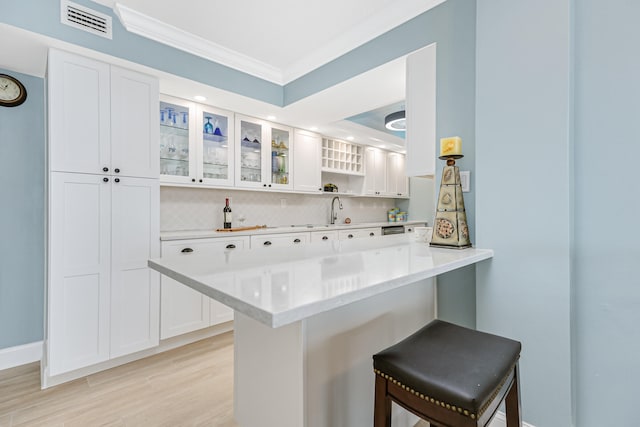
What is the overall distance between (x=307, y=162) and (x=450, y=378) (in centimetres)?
330

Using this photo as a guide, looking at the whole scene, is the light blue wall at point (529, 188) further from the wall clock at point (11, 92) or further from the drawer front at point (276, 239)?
the wall clock at point (11, 92)

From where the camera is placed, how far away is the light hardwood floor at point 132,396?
1.62 m

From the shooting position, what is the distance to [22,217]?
227cm

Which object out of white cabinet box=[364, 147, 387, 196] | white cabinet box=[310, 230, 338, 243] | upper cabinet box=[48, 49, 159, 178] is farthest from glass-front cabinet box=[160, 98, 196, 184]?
white cabinet box=[364, 147, 387, 196]

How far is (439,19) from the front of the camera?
74.5 inches

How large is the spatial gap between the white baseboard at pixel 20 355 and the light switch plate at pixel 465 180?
3.38m

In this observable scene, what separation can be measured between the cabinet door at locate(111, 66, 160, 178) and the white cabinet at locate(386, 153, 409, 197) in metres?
3.71

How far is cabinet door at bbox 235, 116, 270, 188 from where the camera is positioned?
321 cm

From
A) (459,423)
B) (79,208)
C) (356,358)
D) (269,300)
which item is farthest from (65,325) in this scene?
(459,423)

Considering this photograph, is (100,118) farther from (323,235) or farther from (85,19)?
(323,235)

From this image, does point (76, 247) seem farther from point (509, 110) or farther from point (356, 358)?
point (509, 110)

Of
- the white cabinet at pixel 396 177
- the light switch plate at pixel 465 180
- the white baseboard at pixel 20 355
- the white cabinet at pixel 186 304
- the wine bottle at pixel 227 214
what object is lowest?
the white baseboard at pixel 20 355

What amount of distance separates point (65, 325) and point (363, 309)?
2078 mm

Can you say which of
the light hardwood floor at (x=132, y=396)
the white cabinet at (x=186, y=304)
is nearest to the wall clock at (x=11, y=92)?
the white cabinet at (x=186, y=304)
